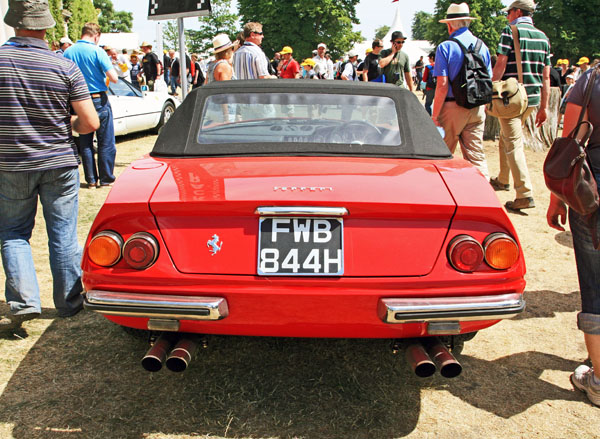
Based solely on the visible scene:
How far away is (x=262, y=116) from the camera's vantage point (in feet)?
11.4

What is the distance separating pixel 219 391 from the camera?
2844 millimetres

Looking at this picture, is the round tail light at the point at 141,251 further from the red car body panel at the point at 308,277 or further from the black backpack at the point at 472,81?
the black backpack at the point at 472,81

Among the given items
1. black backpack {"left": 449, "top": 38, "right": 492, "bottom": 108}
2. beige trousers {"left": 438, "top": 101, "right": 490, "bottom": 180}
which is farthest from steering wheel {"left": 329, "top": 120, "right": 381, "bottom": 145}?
beige trousers {"left": 438, "top": 101, "right": 490, "bottom": 180}

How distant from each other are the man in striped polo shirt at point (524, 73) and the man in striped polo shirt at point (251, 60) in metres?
2.94

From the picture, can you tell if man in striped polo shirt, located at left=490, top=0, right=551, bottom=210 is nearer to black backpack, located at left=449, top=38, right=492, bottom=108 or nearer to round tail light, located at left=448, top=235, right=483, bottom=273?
black backpack, located at left=449, top=38, right=492, bottom=108

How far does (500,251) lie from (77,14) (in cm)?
4973

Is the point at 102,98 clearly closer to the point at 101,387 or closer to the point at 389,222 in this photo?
the point at 101,387

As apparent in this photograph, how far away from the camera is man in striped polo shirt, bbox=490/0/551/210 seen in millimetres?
6305

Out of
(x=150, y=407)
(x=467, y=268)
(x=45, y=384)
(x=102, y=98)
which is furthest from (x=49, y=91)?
(x=102, y=98)

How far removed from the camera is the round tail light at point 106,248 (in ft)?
7.91

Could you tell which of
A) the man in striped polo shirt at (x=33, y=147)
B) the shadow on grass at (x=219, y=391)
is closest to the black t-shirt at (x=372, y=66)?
the man in striped polo shirt at (x=33, y=147)

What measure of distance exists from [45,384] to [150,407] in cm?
63

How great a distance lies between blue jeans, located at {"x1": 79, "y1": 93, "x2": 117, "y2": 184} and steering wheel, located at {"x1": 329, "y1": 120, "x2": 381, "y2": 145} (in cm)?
460

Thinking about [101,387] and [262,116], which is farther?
[262,116]
